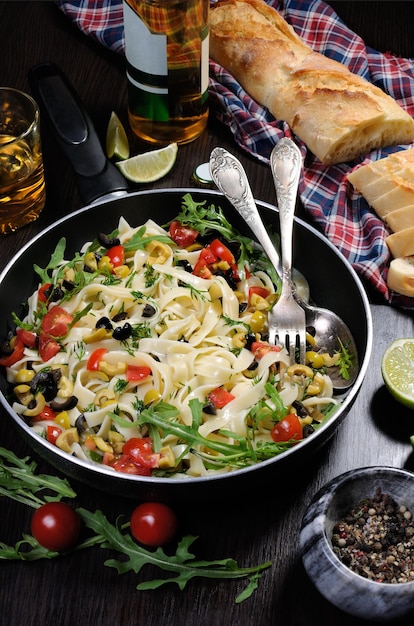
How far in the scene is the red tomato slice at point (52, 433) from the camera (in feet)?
9.60

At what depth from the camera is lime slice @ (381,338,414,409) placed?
10.5 feet

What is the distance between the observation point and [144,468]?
2.80 m

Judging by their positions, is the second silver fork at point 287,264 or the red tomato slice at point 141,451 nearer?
the red tomato slice at point 141,451

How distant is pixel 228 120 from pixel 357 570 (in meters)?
2.81

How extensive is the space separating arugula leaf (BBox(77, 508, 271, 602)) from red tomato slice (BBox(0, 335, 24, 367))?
806mm

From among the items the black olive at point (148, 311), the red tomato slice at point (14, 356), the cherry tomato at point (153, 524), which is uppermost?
the black olive at point (148, 311)

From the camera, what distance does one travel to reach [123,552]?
2.83 metres

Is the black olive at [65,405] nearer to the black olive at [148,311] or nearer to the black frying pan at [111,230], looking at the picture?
the black frying pan at [111,230]

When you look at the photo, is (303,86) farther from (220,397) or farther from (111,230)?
(220,397)

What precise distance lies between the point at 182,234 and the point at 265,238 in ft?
1.35

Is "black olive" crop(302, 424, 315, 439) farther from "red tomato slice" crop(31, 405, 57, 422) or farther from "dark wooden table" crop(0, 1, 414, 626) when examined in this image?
"red tomato slice" crop(31, 405, 57, 422)

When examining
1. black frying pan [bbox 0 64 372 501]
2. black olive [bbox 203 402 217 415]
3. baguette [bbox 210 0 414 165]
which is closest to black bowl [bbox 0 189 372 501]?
black frying pan [bbox 0 64 372 501]

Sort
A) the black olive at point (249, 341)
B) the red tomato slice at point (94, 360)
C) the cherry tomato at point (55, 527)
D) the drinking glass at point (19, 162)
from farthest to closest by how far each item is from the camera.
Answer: the drinking glass at point (19, 162)
the black olive at point (249, 341)
the red tomato slice at point (94, 360)
the cherry tomato at point (55, 527)

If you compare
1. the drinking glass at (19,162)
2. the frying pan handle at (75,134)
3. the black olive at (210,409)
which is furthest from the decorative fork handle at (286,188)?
the drinking glass at (19,162)
